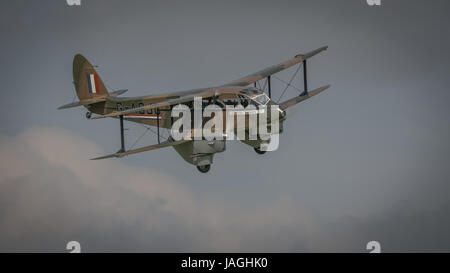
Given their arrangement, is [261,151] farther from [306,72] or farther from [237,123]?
[306,72]

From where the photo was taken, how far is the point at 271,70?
3319cm

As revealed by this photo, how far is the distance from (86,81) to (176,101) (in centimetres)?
922

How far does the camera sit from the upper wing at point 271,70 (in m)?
31.8

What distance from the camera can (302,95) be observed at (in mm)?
33500

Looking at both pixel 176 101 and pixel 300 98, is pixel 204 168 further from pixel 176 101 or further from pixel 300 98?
pixel 300 98

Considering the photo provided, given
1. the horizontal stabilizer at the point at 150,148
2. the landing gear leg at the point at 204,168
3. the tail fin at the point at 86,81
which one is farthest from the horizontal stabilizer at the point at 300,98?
the tail fin at the point at 86,81

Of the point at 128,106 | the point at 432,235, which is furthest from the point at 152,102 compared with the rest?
the point at 432,235

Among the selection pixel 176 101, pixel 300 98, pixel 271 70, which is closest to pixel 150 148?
pixel 176 101

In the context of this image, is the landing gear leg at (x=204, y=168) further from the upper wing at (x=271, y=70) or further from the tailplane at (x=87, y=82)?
the tailplane at (x=87, y=82)

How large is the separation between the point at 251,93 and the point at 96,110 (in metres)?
10.2

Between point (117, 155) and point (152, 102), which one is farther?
point (152, 102)

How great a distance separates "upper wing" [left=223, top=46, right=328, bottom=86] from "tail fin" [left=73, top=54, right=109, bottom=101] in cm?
793

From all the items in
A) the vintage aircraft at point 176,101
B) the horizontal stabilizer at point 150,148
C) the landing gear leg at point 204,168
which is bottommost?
the landing gear leg at point 204,168

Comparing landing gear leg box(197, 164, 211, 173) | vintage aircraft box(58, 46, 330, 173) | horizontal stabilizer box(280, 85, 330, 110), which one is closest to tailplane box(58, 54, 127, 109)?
vintage aircraft box(58, 46, 330, 173)
